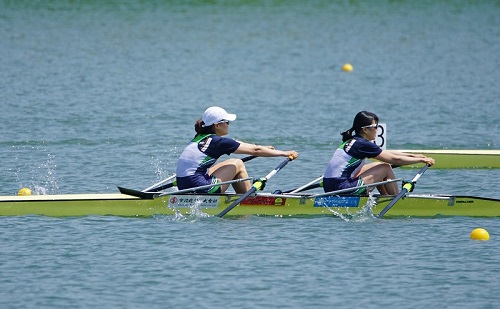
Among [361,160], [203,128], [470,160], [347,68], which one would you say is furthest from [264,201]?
[347,68]

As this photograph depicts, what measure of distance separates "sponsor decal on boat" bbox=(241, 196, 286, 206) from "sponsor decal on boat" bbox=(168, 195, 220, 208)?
38cm

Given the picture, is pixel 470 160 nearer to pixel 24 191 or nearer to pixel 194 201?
pixel 194 201

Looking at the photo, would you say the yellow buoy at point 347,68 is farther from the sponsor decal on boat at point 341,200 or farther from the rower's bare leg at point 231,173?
the sponsor decal on boat at point 341,200

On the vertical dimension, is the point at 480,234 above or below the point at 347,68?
below

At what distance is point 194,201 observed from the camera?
45.6 feet

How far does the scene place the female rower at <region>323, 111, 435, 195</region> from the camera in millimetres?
13938

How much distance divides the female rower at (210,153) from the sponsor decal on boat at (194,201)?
13 centimetres

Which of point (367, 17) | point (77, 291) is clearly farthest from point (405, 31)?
point (77, 291)

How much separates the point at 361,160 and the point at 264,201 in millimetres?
1324

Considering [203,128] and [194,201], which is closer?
[194,201]

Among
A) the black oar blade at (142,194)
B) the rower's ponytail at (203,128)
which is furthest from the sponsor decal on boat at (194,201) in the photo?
the rower's ponytail at (203,128)

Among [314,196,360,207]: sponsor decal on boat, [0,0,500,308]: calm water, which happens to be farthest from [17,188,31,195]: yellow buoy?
[314,196,360,207]: sponsor decal on boat

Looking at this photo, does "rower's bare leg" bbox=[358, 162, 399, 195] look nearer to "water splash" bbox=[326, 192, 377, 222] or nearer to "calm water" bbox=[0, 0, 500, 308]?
"water splash" bbox=[326, 192, 377, 222]

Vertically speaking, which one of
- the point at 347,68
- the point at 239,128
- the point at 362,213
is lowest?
the point at 362,213
